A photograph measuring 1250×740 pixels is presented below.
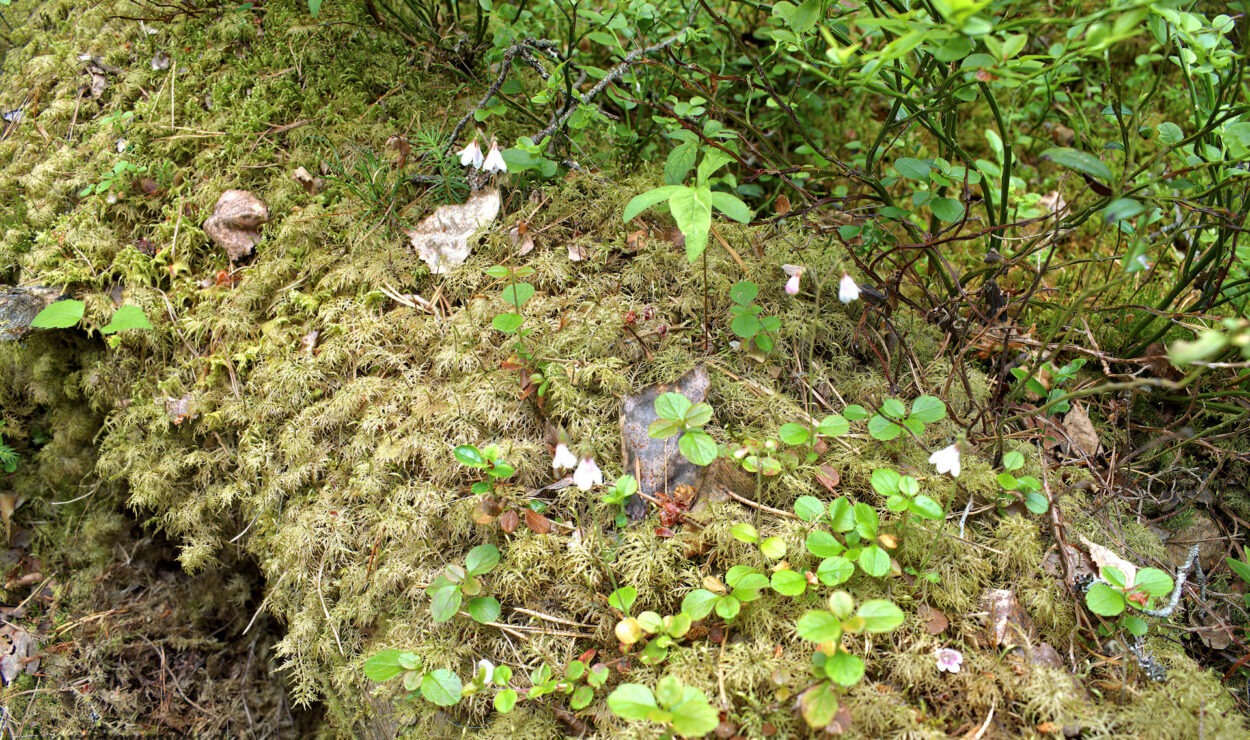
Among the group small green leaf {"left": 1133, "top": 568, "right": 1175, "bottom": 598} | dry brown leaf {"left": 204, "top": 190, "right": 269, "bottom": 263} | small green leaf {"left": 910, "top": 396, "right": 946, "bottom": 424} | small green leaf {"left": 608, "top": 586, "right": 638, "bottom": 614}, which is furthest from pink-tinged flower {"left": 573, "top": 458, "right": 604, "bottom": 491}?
dry brown leaf {"left": 204, "top": 190, "right": 269, "bottom": 263}

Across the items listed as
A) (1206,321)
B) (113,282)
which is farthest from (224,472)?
(1206,321)

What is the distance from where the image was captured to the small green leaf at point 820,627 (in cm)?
160

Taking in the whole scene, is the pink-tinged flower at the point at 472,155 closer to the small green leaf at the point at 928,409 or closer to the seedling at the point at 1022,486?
the small green leaf at the point at 928,409

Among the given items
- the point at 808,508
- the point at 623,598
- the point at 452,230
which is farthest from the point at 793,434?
the point at 452,230

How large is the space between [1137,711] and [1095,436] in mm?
1025

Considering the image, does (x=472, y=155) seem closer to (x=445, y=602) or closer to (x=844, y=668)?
(x=445, y=602)

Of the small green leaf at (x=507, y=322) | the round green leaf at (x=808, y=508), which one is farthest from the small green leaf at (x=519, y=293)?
the round green leaf at (x=808, y=508)

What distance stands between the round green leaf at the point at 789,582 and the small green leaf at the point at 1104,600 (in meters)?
0.74

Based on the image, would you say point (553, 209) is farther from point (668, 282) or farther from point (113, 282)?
point (113, 282)

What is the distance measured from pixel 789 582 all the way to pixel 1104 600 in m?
0.81

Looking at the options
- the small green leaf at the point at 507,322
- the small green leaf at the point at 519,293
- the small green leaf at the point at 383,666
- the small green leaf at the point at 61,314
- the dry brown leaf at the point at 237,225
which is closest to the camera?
the small green leaf at the point at 383,666

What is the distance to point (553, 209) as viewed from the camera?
286 cm

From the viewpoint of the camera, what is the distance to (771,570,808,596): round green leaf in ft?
5.84

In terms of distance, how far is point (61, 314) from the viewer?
2771mm
